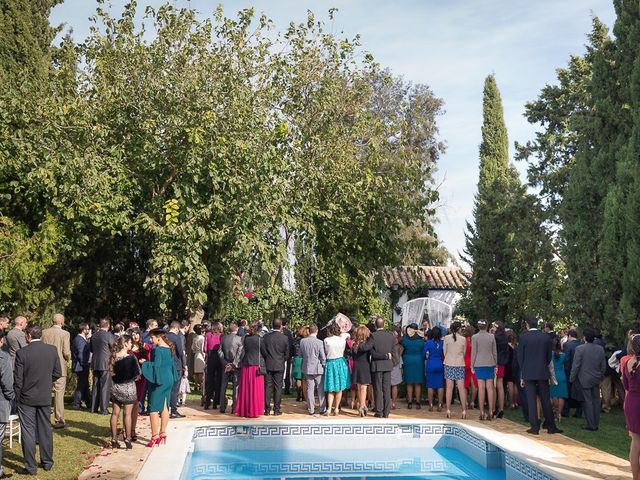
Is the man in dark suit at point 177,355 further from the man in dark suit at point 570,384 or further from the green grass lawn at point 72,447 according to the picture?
the man in dark suit at point 570,384

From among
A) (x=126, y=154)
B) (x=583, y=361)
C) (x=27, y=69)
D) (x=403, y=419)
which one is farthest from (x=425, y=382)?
(x=27, y=69)

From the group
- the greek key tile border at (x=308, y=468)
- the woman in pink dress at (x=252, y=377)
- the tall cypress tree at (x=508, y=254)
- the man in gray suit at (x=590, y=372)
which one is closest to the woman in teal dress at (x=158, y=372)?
the greek key tile border at (x=308, y=468)

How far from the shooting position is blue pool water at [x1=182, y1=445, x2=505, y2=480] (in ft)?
35.1

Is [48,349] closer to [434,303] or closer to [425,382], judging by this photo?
[425,382]

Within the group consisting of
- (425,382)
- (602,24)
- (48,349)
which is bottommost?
(425,382)

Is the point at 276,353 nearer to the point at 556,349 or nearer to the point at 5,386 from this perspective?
the point at 556,349

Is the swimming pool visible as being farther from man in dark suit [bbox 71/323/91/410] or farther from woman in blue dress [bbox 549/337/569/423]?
man in dark suit [bbox 71/323/91/410]

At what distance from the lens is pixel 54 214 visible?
1681 centimetres

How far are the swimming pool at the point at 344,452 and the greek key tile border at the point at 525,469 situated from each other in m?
0.02

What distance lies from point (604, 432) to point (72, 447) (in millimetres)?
8378

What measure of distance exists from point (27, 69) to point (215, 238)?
7568mm

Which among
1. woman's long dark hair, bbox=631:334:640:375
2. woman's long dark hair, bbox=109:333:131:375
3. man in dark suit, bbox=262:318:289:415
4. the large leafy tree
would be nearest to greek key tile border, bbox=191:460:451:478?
woman's long dark hair, bbox=109:333:131:375

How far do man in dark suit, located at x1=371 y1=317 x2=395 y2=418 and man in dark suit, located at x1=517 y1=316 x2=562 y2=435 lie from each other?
2562 millimetres

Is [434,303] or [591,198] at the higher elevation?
[591,198]
